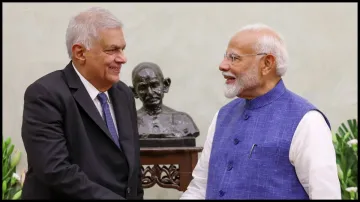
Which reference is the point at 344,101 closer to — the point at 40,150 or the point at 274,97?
the point at 274,97

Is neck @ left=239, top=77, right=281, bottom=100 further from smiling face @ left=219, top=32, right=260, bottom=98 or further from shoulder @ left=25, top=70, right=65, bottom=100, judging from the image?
shoulder @ left=25, top=70, right=65, bottom=100

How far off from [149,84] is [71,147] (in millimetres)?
1744

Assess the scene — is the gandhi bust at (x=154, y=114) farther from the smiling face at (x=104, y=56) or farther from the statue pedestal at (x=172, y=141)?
the smiling face at (x=104, y=56)

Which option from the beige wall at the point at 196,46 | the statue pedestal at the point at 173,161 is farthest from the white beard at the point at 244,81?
the beige wall at the point at 196,46

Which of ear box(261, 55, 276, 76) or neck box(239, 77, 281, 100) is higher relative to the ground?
ear box(261, 55, 276, 76)

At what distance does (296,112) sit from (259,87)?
18 cm

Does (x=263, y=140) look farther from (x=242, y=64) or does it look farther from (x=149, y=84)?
(x=149, y=84)

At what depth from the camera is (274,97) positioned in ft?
8.99

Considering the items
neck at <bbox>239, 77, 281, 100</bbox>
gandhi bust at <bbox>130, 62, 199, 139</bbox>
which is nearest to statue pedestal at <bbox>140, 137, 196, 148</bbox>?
gandhi bust at <bbox>130, 62, 199, 139</bbox>

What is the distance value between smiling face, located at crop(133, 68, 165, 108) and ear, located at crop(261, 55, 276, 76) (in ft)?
5.52

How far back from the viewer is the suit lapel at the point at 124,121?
9.11 feet

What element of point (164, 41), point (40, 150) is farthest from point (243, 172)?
point (164, 41)

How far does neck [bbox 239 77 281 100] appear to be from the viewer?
2.75 m

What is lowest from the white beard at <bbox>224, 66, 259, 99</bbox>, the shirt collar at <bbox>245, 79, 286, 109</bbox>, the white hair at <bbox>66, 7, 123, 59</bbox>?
the shirt collar at <bbox>245, 79, 286, 109</bbox>
